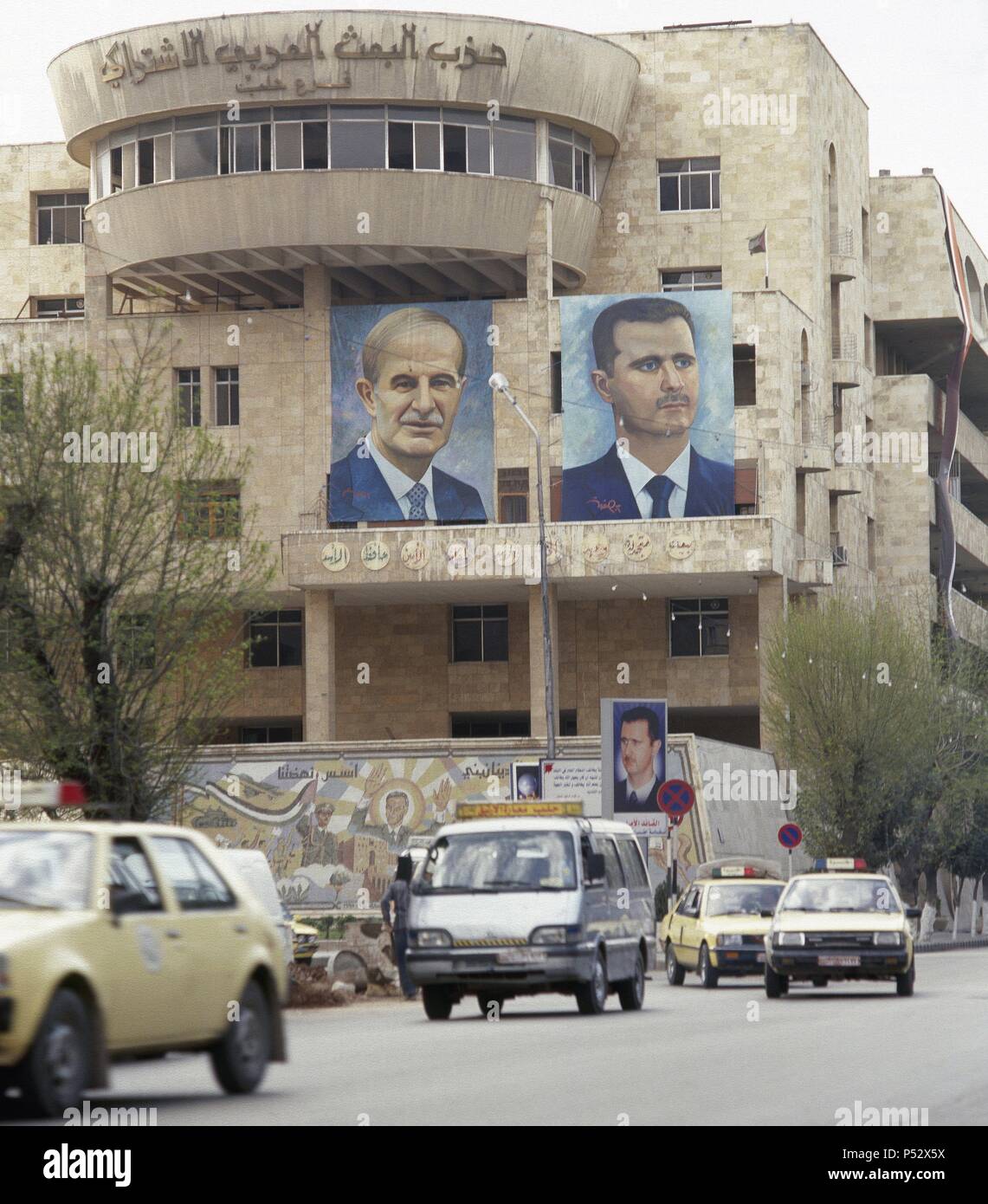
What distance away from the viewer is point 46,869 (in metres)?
11.4

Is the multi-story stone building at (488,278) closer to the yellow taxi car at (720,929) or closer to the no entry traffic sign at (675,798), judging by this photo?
the no entry traffic sign at (675,798)

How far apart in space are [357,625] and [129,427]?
116 feet

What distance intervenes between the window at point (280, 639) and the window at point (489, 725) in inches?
196

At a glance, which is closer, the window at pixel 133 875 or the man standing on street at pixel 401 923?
the window at pixel 133 875

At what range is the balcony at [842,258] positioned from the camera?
69000mm

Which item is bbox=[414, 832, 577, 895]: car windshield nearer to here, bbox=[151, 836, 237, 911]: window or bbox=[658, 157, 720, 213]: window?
bbox=[151, 836, 237, 911]: window

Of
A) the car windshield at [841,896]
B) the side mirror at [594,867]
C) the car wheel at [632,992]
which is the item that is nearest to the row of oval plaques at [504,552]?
the car windshield at [841,896]

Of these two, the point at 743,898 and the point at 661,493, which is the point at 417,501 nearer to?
the point at 661,493

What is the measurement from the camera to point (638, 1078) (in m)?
13.8

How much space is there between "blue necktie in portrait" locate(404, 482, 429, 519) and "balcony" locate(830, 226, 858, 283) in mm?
16590

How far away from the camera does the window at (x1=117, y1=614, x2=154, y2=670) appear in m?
28.9

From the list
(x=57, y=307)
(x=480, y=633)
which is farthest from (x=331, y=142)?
(x=57, y=307)

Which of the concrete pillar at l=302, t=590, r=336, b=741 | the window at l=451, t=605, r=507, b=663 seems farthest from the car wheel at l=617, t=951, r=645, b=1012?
the window at l=451, t=605, r=507, b=663

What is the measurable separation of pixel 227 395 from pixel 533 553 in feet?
35.2
